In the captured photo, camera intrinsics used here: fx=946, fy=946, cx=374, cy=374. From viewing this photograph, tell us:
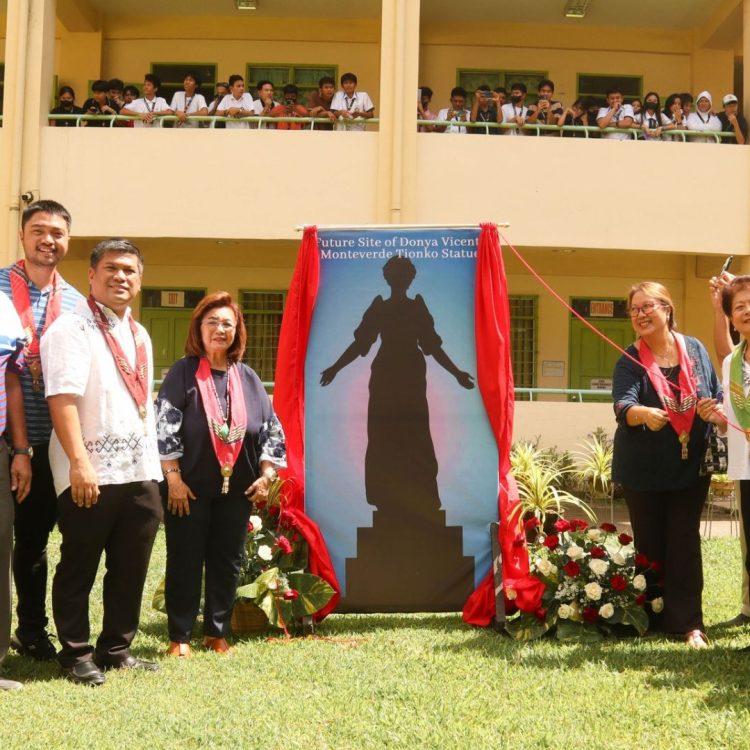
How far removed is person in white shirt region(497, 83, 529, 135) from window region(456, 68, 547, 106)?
1.63 meters

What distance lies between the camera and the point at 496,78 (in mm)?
13969

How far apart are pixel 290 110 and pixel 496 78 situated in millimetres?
3533

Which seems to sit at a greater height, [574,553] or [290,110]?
[290,110]

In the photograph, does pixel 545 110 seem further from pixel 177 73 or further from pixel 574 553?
pixel 574 553

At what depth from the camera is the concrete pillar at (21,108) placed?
11453 millimetres

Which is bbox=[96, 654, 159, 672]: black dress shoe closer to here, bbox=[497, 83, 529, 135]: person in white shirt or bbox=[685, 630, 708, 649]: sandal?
bbox=[685, 630, 708, 649]: sandal

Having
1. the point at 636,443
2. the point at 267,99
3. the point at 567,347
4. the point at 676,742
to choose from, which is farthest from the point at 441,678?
the point at 567,347

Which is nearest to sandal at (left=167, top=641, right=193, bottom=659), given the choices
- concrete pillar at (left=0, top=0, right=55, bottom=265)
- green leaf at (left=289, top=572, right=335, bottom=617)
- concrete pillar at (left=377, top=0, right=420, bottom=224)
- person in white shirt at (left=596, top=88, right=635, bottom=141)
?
green leaf at (left=289, top=572, right=335, bottom=617)

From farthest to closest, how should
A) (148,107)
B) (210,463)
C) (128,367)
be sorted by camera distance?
(148,107), (210,463), (128,367)

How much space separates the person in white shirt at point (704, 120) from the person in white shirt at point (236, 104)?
5.68 metres

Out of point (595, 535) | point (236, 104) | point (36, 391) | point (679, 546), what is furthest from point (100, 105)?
point (679, 546)

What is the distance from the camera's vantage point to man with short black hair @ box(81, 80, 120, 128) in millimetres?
12078

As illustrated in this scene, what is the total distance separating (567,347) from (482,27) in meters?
4.88

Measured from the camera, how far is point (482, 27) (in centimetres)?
1390
